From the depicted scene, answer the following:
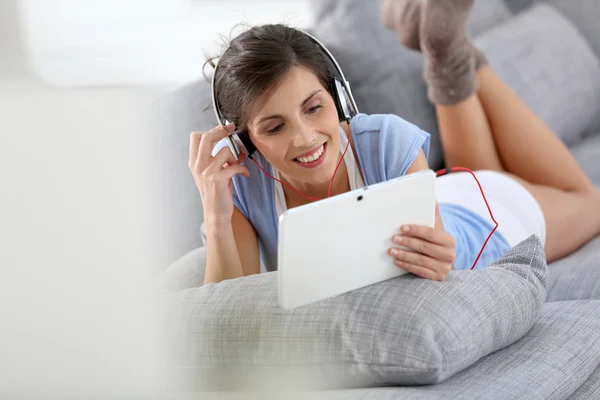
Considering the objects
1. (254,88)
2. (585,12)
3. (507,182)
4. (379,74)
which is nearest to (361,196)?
(254,88)

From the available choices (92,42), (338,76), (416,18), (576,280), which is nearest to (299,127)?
(338,76)

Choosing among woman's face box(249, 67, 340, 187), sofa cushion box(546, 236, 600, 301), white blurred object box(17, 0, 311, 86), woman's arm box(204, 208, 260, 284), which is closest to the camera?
white blurred object box(17, 0, 311, 86)

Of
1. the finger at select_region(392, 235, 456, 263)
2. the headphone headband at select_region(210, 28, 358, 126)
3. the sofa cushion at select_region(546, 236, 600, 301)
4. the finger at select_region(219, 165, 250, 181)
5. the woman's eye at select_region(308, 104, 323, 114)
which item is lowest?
the sofa cushion at select_region(546, 236, 600, 301)

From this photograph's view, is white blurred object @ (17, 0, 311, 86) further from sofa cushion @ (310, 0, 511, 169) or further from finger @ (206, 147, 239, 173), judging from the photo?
sofa cushion @ (310, 0, 511, 169)

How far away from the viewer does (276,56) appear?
0.95 m

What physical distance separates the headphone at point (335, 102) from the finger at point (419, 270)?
0.80 ft

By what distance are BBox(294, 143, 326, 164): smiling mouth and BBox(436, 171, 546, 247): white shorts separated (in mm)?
507

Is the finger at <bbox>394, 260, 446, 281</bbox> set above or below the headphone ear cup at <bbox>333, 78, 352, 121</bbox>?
below

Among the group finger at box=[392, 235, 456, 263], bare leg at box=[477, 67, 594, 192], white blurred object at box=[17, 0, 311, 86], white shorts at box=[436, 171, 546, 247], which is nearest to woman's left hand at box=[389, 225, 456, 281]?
finger at box=[392, 235, 456, 263]

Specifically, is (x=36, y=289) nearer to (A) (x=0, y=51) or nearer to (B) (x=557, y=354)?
(A) (x=0, y=51)

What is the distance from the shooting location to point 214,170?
1.01 meters

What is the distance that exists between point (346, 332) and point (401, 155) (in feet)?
1.14

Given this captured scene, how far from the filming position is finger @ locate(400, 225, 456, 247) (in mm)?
859

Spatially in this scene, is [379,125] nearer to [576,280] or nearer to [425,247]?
[425,247]
